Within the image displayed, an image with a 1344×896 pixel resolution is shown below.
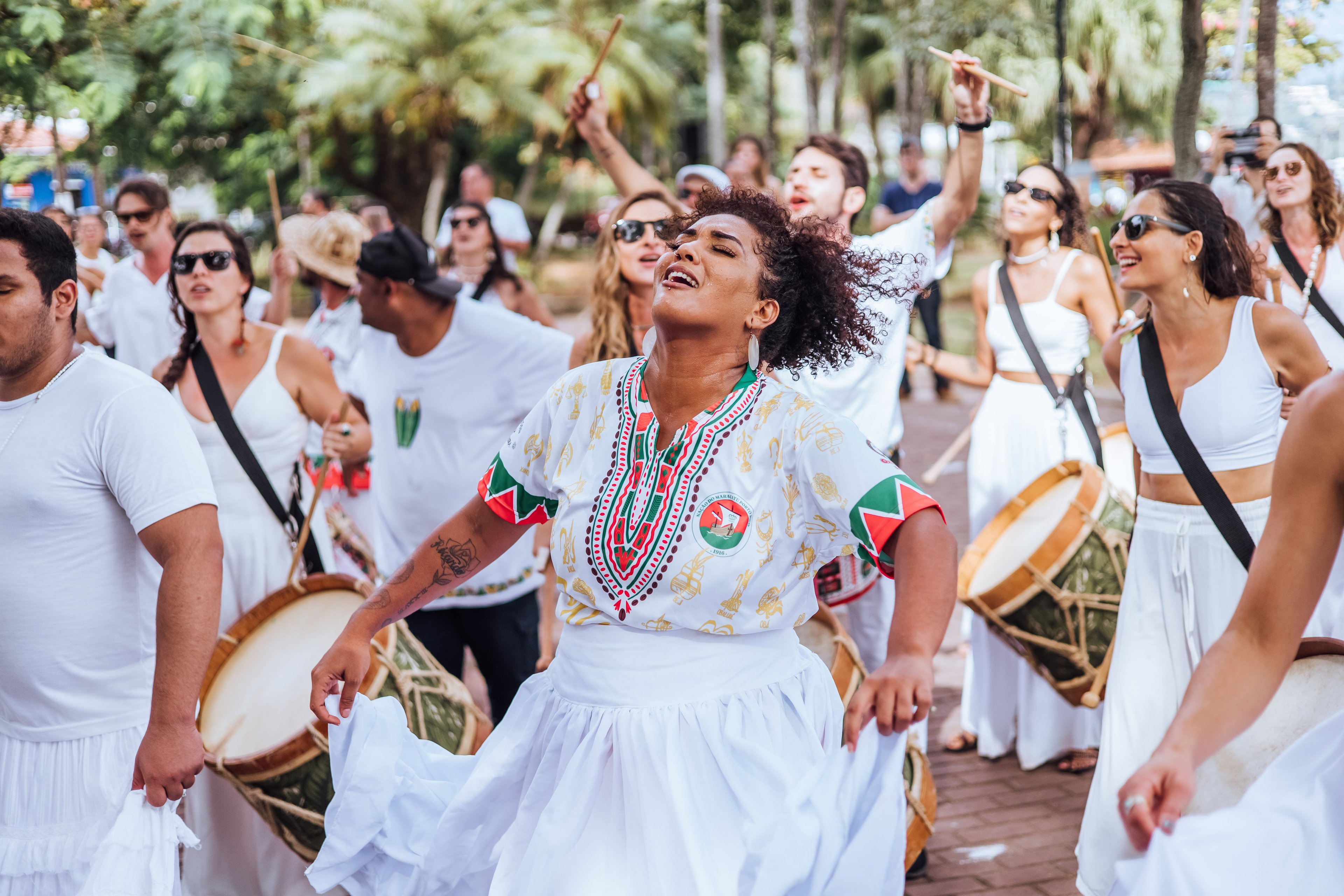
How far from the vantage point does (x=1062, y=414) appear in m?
5.67

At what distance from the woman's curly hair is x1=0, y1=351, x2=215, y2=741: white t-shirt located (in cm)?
129

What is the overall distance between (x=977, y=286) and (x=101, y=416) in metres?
4.37

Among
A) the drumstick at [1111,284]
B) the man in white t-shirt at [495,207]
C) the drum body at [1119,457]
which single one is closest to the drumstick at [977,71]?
the drumstick at [1111,284]

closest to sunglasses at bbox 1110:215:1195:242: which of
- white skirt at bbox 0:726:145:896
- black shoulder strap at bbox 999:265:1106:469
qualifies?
black shoulder strap at bbox 999:265:1106:469

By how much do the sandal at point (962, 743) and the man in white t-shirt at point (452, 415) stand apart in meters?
2.03

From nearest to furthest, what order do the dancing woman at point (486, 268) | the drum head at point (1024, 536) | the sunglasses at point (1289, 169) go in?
the drum head at point (1024, 536), the sunglasses at point (1289, 169), the dancing woman at point (486, 268)

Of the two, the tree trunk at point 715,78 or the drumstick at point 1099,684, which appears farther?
the tree trunk at point 715,78

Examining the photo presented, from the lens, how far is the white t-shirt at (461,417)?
4664 mm

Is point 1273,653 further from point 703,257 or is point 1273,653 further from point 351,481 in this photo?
point 351,481

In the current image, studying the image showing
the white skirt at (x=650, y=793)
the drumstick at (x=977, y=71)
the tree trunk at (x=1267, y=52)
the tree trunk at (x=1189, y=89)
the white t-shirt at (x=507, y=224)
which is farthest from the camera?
the white t-shirt at (x=507, y=224)

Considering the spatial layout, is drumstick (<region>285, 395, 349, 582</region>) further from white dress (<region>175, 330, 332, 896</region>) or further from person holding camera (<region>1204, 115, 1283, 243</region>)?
person holding camera (<region>1204, 115, 1283, 243</region>)

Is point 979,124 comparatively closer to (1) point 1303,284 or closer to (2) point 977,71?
(2) point 977,71

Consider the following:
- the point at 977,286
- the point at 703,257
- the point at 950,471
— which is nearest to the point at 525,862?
the point at 703,257

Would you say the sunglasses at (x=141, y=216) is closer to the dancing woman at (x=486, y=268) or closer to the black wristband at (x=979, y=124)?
the dancing woman at (x=486, y=268)
